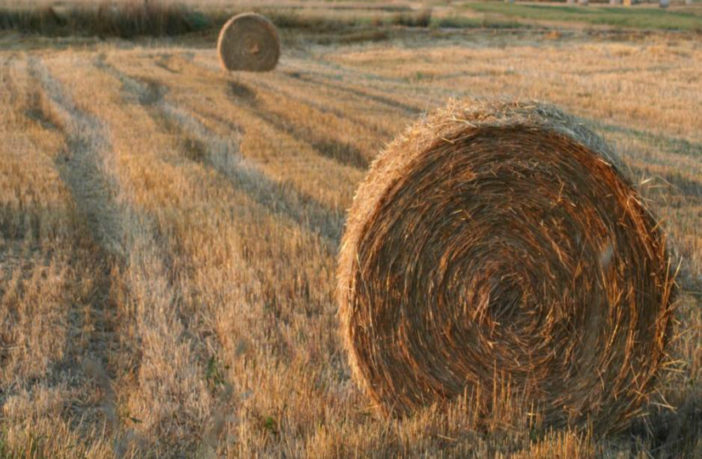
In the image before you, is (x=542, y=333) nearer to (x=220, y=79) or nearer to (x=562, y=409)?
(x=562, y=409)

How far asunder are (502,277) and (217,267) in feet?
9.25

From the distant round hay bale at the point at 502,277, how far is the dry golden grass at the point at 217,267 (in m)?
0.16

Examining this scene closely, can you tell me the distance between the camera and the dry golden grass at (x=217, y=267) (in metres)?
4.05

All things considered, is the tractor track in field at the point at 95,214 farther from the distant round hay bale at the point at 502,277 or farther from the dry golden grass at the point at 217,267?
the distant round hay bale at the point at 502,277

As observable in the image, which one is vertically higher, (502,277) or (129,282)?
(502,277)

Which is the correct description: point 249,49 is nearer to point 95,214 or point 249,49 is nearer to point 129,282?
point 95,214

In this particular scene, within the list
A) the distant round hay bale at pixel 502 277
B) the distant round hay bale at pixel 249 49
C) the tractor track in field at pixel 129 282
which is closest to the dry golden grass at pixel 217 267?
the tractor track in field at pixel 129 282

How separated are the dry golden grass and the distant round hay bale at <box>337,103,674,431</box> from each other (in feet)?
0.53

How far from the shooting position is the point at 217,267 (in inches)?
256

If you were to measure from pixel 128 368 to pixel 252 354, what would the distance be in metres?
0.68

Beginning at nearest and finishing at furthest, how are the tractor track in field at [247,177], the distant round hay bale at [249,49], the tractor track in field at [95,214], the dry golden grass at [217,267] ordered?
1. the dry golden grass at [217,267]
2. the tractor track in field at [95,214]
3. the tractor track in field at [247,177]
4. the distant round hay bale at [249,49]

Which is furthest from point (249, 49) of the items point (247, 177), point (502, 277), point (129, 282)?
point (502, 277)

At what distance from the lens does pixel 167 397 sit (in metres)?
4.44

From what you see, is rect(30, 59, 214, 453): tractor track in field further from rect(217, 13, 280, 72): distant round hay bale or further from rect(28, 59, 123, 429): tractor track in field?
rect(217, 13, 280, 72): distant round hay bale
